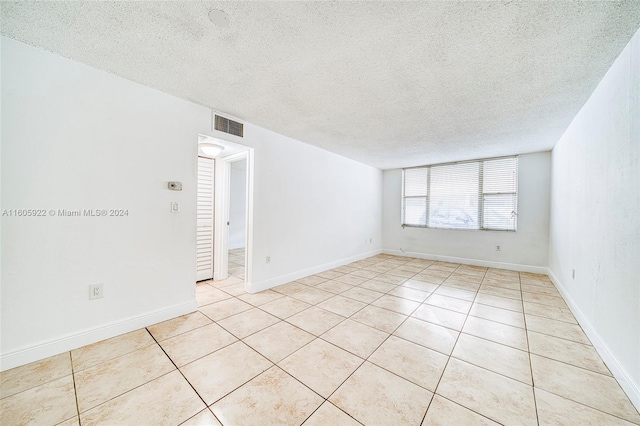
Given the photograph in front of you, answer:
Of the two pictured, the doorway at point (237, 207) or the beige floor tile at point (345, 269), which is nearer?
the beige floor tile at point (345, 269)

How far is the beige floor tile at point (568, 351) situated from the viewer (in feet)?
6.07

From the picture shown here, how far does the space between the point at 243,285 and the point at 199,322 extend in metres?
1.22

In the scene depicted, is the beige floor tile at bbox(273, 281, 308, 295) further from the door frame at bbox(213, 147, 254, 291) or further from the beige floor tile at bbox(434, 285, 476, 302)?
the beige floor tile at bbox(434, 285, 476, 302)

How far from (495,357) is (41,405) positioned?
3.21 metres

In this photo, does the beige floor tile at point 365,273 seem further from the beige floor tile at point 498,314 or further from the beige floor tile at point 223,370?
the beige floor tile at point 223,370

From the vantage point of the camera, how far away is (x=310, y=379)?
1.66m

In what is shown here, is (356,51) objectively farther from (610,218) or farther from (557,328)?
(557,328)

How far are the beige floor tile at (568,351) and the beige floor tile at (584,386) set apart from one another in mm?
90

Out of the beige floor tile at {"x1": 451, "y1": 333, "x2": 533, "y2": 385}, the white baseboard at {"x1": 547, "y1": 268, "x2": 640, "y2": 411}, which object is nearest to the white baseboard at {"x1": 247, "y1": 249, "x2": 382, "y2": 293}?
the beige floor tile at {"x1": 451, "y1": 333, "x2": 533, "y2": 385}

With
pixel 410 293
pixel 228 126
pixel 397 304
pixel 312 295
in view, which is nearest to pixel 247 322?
pixel 312 295

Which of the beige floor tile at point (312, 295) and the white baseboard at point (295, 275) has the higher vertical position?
the white baseboard at point (295, 275)

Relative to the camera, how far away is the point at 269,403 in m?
1.45

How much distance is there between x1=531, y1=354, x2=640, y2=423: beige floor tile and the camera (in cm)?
145

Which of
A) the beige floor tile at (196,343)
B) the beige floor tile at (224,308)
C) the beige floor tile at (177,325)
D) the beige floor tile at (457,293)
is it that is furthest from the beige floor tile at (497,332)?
the beige floor tile at (177,325)
